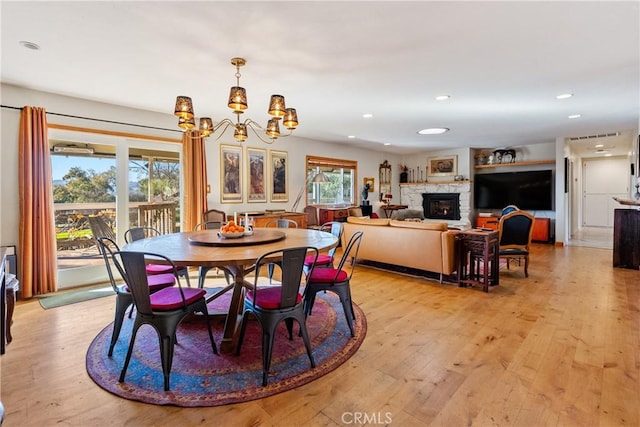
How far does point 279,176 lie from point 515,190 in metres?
5.95

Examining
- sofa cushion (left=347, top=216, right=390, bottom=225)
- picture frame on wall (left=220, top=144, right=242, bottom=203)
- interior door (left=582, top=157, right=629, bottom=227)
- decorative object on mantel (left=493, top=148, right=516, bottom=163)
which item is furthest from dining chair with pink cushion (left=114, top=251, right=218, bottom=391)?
interior door (left=582, top=157, right=629, bottom=227)

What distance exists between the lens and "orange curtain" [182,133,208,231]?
16.4 feet

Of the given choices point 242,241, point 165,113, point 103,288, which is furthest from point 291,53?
point 103,288

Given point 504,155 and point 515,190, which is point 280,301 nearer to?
point 515,190

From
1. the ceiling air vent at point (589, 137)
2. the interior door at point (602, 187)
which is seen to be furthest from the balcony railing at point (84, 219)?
the interior door at point (602, 187)

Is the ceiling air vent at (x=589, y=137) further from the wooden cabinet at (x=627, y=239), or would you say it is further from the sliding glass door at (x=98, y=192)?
the sliding glass door at (x=98, y=192)

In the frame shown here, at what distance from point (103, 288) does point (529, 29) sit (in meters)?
5.09

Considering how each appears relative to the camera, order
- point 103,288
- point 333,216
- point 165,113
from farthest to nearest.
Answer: point 333,216, point 165,113, point 103,288

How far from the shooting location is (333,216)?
7.02m

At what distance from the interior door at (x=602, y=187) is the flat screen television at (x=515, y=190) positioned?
382 cm

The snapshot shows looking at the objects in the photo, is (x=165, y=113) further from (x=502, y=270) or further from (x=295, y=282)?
(x=502, y=270)

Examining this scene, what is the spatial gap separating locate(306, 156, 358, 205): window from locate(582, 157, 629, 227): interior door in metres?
7.88

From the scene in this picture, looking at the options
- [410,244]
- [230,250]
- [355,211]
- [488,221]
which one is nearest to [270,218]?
[410,244]

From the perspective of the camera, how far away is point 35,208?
3.70m
